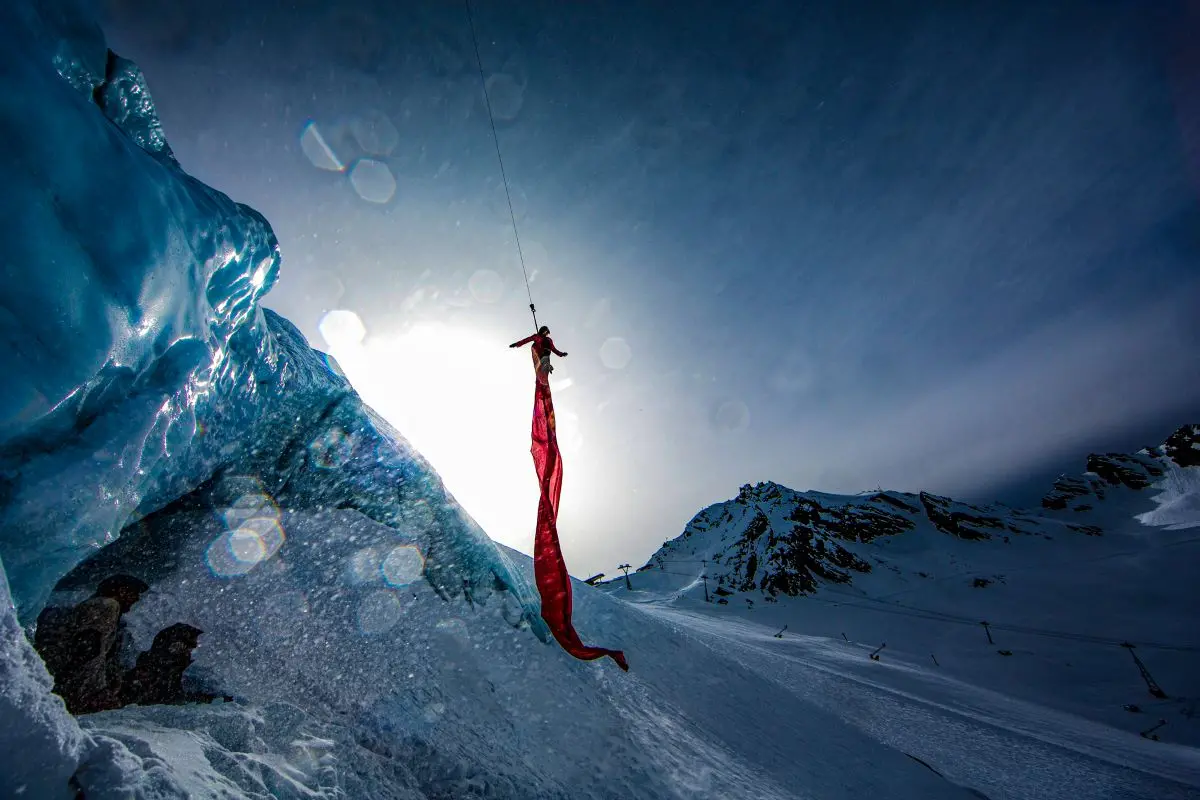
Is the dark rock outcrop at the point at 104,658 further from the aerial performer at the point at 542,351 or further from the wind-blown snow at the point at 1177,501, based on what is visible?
the wind-blown snow at the point at 1177,501

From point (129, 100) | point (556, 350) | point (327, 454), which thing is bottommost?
point (327, 454)

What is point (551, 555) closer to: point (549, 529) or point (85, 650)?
point (549, 529)

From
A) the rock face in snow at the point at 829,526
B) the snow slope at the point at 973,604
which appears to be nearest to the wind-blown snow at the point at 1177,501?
the snow slope at the point at 973,604

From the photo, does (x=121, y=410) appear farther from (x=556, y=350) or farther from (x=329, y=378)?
(x=556, y=350)

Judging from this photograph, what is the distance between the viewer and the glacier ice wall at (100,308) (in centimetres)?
327

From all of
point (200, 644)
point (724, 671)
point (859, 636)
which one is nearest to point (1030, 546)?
point (859, 636)

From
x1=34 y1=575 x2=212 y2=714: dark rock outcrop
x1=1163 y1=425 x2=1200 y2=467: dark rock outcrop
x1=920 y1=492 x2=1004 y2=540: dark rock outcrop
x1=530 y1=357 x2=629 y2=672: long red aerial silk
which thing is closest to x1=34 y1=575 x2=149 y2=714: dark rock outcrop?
x1=34 y1=575 x2=212 y2=714: dark rock outcrop

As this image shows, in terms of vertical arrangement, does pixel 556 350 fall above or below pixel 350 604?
above

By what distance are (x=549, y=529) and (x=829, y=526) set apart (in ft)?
286

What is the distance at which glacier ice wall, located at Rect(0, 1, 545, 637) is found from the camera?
3268mm

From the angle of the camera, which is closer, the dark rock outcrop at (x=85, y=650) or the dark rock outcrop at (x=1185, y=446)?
the dark rock outcrop at (x=85, y=650)

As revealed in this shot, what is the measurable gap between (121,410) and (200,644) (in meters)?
3.85

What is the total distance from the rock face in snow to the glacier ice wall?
5874cm

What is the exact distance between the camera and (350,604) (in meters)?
7.18
